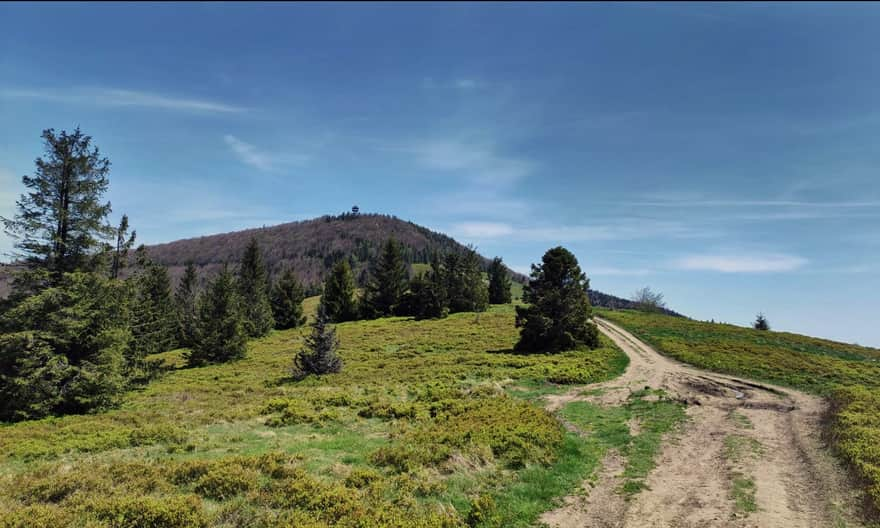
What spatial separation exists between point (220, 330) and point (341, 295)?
3324 centimetres

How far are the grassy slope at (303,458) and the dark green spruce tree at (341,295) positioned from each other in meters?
48.1

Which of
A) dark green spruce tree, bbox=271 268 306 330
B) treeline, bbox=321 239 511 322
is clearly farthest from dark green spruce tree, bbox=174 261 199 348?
treeline, bbox=321 239 511 322

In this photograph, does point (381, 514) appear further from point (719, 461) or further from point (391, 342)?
point (391, 342)

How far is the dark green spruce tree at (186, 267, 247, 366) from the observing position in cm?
4328

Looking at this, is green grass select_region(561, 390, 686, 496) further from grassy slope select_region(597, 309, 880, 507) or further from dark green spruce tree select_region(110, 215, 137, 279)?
dark green spruce tree select_region(110, 215, 137, 279)

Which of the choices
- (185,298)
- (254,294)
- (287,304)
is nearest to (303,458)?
(254,294)

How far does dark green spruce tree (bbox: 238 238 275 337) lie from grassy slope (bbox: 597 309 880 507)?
5688 centimetres

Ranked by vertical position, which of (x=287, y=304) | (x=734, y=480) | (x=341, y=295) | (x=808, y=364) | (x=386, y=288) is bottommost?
(x=734, y=480)

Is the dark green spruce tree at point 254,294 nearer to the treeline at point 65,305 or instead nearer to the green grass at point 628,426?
the treeline at point 65,305

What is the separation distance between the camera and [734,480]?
1155 cm

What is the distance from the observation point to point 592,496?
10938 mm

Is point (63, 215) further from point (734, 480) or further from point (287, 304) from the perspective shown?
point (287, 304)

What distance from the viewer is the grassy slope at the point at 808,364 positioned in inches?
547

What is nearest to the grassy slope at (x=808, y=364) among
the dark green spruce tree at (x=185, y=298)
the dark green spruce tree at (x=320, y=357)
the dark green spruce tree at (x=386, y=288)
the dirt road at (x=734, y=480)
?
the dirt road at (x=734, y=480)
